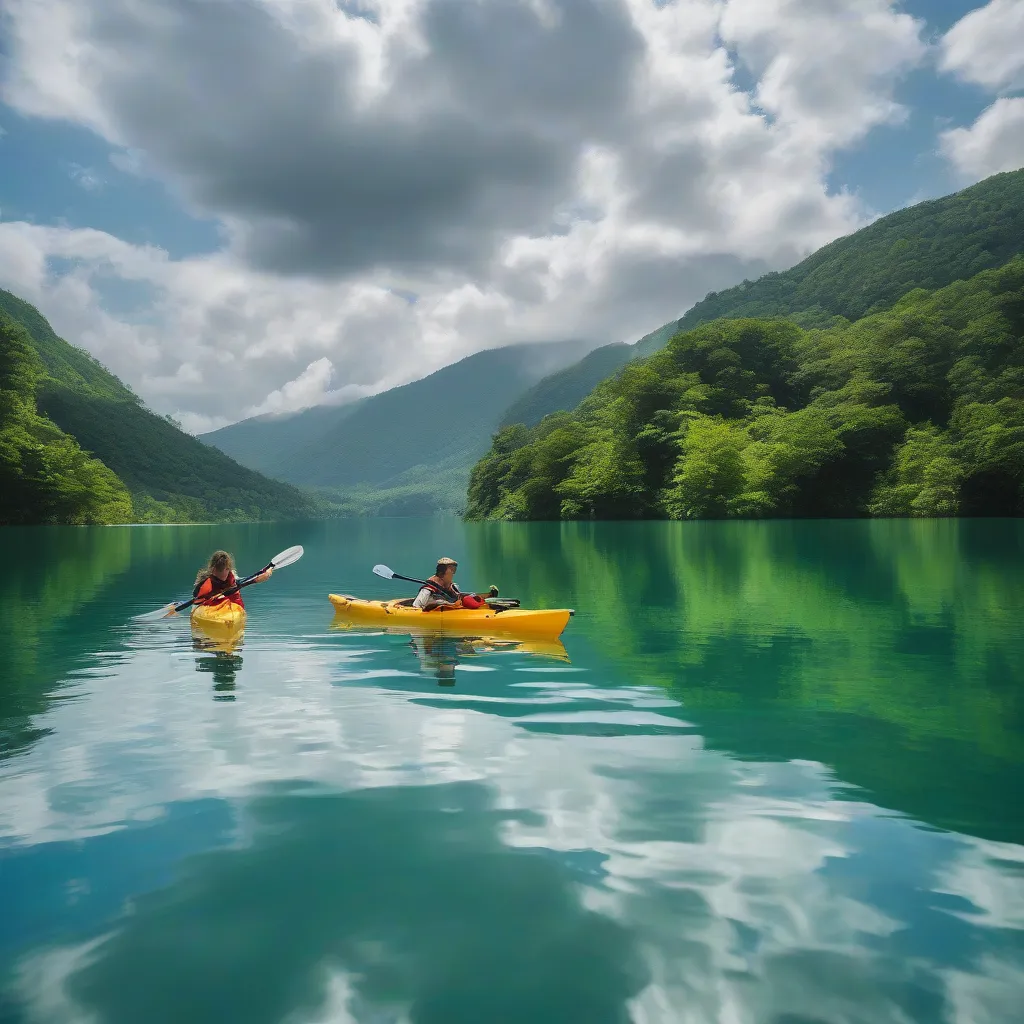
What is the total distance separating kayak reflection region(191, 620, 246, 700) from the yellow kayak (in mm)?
2323

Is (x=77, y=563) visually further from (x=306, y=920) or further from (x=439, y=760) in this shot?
(x=306, y=920)

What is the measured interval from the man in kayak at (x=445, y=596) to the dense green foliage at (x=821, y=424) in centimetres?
5755

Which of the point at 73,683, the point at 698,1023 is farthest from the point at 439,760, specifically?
the point at 73,683

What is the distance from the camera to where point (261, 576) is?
16.1 metres

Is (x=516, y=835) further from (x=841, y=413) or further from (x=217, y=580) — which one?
(x=841, y=413)

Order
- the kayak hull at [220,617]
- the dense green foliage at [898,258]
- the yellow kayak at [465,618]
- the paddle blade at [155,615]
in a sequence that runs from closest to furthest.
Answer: the yellow kayak at [465,618] → the kayak hull at [220,617] → the paddle blade at [155,615] → the dense green foliage at [898,258]

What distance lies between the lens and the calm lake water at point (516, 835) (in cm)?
352

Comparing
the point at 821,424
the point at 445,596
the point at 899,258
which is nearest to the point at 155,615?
the point at 445,596

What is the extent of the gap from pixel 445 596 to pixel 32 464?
7026 centimetres

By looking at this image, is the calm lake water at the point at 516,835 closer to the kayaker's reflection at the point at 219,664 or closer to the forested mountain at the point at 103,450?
the kayaker's reflection at the point at 219,664

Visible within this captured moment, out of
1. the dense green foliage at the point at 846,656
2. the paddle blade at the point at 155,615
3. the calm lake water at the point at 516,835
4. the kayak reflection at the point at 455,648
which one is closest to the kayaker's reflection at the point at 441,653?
the kayak reflection at the point at 455,648

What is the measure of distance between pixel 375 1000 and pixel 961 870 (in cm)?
343

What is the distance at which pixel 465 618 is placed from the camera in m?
13.3

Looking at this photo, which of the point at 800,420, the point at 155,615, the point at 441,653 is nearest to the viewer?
the point at 441,653
